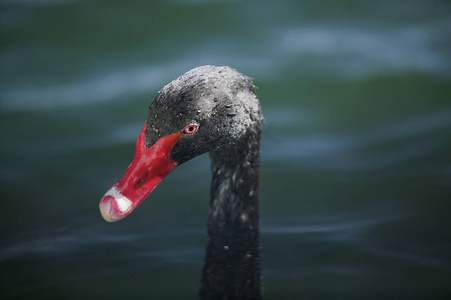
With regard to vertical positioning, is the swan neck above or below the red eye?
below

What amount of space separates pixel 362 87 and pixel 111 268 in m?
2.79

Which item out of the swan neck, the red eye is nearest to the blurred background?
the swan neck

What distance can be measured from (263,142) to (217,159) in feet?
6.05

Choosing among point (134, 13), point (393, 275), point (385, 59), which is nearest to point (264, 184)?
point (393, 275)

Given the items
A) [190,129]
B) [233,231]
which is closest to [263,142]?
[233,231]

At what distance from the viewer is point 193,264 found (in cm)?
501

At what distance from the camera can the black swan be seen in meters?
3.65

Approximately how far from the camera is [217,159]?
13.8 ft

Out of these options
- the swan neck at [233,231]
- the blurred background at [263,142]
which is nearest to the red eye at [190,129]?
the swan neck at [233,231]

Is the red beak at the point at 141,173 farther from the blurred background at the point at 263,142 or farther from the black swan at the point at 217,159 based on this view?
the blurred background at the point at 263,142

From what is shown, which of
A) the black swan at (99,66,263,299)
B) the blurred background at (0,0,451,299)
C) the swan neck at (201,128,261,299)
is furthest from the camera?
the blurred background at (0,0,451,299)

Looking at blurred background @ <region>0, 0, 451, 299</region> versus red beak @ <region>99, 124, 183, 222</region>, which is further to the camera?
blurred background @ <region>0, 0, 451, 299</region>

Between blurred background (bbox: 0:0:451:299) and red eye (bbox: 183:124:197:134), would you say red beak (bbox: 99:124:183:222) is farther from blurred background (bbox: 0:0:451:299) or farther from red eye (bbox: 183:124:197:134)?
blurred background (bbox: 0:0:451:299)

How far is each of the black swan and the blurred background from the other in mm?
450
